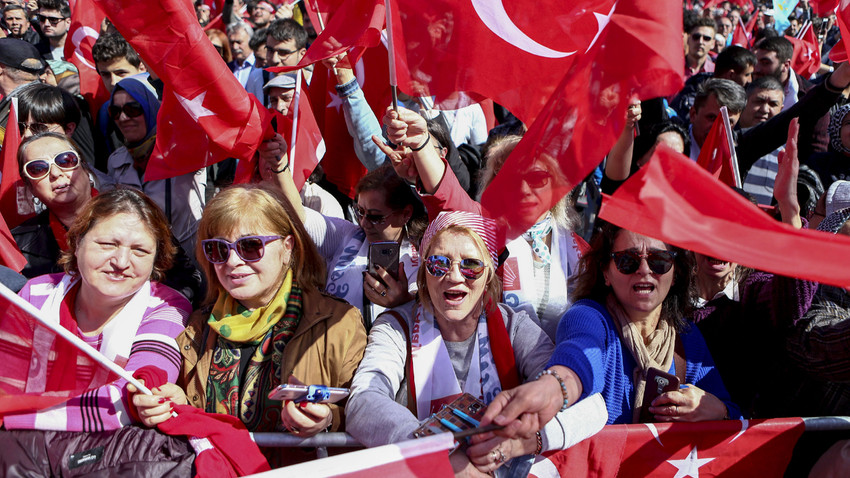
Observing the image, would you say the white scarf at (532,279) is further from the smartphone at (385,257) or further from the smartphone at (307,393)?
the smartphone at (307,393)

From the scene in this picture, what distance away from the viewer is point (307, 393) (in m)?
2.37

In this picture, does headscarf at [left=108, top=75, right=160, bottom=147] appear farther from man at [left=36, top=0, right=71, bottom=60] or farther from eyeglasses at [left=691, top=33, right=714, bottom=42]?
eyeglasses at [left=691, top=33, right=714, bottom=42]

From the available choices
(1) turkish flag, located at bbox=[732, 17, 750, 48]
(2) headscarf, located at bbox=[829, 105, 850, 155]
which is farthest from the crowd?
(1) turkish flag, located at bbox=[732, 17, 750, 48]

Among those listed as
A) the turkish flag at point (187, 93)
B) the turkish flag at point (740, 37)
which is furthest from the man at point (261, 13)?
the turkish flag at point (740, 37)

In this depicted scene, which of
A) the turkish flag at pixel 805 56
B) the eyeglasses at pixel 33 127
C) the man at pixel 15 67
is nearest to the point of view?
the eyeglasses at pixel 33 127

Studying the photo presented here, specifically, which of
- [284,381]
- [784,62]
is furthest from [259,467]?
[784,62]

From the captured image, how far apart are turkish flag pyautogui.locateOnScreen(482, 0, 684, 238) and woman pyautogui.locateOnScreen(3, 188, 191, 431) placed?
135cm

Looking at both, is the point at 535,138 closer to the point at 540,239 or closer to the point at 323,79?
the point at 540,239

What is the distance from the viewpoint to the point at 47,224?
3684 mm

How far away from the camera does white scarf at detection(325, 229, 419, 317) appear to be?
11.1 ft

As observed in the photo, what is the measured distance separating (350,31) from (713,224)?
1.95 m

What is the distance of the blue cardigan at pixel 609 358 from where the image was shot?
256 cm

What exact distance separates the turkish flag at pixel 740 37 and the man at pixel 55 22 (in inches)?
354

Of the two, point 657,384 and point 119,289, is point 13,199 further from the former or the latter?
point 657,384
